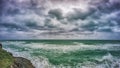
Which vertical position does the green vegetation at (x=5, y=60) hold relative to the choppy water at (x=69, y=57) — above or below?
above

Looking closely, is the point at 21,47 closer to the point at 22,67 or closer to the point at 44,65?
the point at 44,65

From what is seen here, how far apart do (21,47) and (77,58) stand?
18.2 ft

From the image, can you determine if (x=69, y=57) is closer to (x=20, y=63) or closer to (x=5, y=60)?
(x=20, y=63)

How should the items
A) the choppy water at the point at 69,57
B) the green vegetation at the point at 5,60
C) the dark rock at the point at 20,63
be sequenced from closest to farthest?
the green vegetation at the point at 5,60 < the dark rock at the point at 20,63 < the choppy water at the point at 69,57

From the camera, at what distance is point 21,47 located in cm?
2100

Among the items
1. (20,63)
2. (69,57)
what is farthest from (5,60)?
(69,57)

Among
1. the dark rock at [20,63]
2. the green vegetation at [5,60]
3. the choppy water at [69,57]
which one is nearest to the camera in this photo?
the green vegetation at [5,60]

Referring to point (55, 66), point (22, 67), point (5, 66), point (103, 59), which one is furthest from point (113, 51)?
point (5, 66)

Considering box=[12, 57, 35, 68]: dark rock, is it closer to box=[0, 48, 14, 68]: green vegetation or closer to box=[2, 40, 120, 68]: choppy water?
box=[0, 48, 14, 68]: green vegetation

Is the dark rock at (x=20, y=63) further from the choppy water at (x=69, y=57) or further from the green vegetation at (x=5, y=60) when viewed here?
the choppy water at (x=69, y=57)

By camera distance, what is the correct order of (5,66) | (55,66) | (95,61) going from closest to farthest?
(5,66), (55,66), (95,61)

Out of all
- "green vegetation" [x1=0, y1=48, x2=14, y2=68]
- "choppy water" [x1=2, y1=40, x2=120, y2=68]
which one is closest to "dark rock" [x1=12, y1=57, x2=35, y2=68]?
"green vegetation" [x1=0, y1=48, x2=14, y2=68]

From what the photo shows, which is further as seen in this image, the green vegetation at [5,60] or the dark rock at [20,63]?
the dark rock at [20,63]

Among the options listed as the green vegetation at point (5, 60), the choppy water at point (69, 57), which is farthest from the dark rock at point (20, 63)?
the choppy water at point (69, 57)
